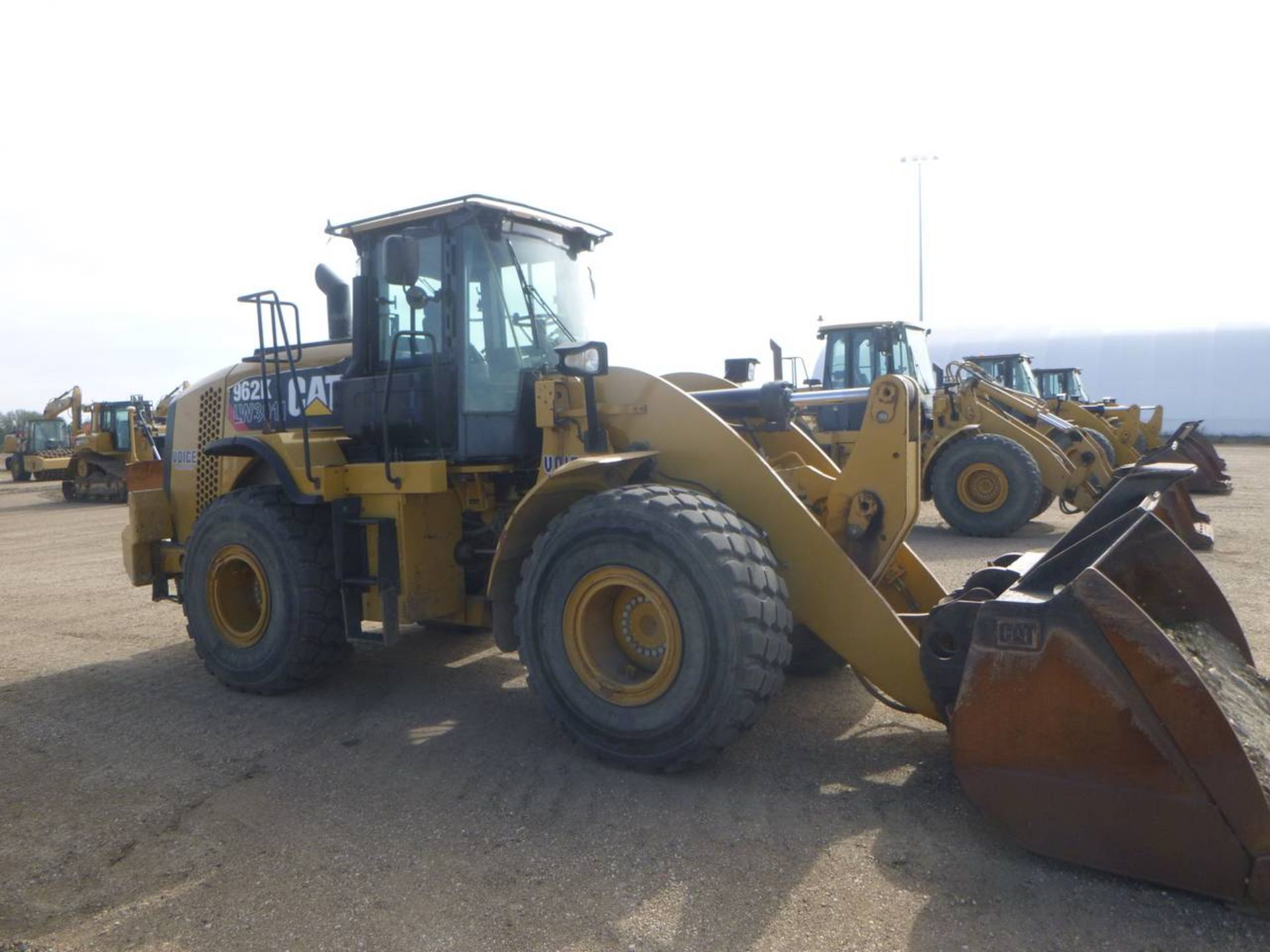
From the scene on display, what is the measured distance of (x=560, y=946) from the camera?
298 centimetres

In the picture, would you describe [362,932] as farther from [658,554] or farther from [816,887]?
[658,554]

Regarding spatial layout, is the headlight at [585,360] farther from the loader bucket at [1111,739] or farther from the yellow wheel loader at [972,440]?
the yellow wheel loader at [972,440]

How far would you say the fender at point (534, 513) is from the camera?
450 centimetres

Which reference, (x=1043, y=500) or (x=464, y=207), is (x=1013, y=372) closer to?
(x=1043, y=500)

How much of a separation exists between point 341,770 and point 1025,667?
301cm

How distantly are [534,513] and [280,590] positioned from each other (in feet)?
5.87

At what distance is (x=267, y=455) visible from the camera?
18.3ft

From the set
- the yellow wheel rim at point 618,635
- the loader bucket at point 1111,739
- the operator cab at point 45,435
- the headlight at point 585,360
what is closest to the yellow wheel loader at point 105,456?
the operator cab at point 45,435

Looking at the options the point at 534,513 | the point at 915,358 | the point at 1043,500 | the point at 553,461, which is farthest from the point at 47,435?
the point at 534,513

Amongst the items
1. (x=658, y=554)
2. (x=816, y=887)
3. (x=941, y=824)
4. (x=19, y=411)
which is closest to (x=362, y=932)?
(x=816, y=887)

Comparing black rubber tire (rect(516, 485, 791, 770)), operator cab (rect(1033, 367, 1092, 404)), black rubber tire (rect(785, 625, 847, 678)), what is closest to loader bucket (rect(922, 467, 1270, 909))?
black rubber tire (rect(516, 485, 791, 770))

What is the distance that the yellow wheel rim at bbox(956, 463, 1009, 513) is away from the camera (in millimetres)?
11797

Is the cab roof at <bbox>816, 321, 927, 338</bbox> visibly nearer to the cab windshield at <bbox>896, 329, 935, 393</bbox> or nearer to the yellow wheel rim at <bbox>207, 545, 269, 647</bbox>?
the cab windshield at <bbox>896, 329, 935, 393</bbox>

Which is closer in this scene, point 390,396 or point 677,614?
point 677,614
